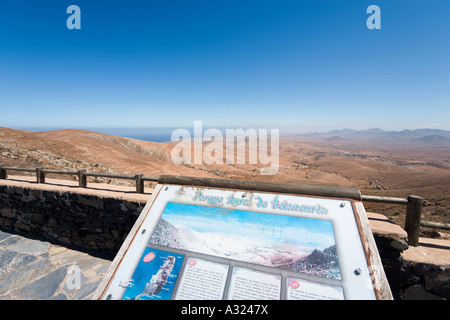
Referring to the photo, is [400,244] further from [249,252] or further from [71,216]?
[71,216]

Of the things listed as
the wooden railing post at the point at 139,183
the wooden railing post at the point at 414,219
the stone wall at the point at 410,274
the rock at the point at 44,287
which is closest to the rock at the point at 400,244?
the stone wall at the point at 410,274

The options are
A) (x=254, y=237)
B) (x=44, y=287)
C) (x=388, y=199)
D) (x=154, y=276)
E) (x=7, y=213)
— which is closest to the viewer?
(x=154, y=276)

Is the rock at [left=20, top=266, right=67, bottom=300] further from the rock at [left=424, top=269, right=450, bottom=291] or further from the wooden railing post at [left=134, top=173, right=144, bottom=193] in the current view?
the rock at [left=424, top=269, right=450, bottom=291]

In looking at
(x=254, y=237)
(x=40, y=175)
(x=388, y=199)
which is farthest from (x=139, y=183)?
(x=388, y=199)

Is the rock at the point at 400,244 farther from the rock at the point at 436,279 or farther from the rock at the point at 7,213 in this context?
the rock at the point at 7,213

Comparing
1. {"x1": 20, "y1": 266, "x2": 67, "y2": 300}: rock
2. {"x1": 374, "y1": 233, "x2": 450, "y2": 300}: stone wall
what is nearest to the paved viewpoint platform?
{"x1": 20, "y1": 266, "x2": 67, "y2": 300}: rock
